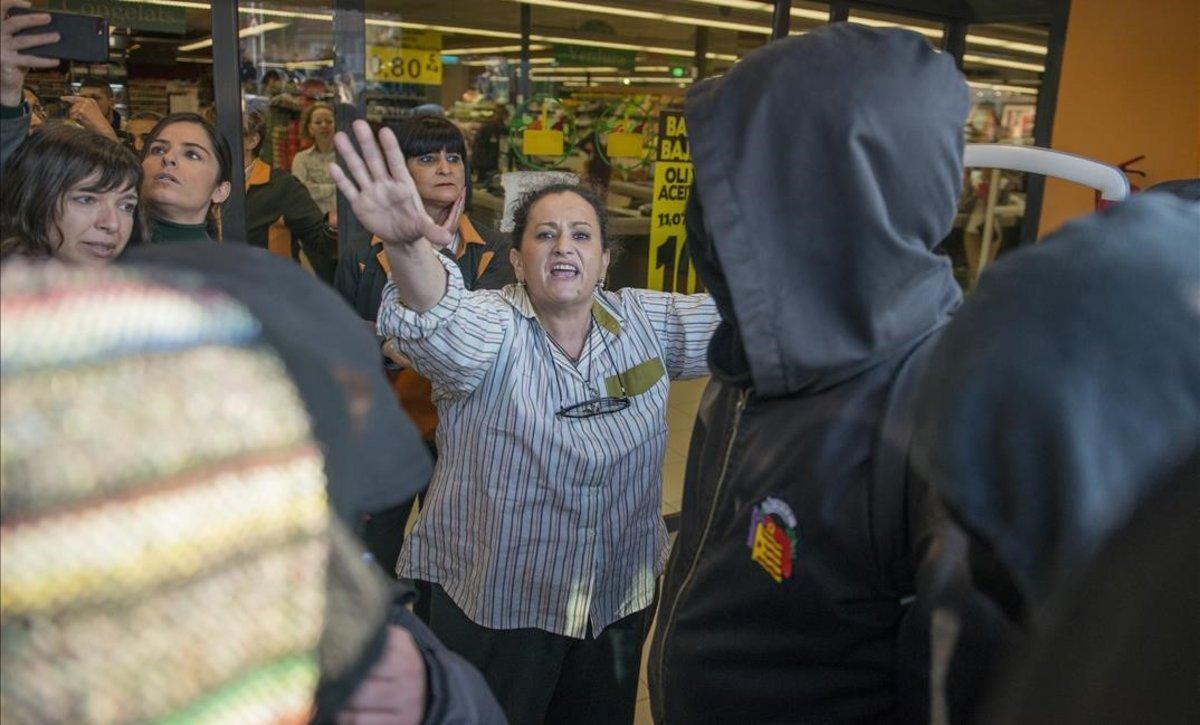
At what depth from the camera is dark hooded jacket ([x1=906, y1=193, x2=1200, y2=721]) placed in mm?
477

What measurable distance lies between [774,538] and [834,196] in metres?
0.38

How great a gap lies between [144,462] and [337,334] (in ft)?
0.54

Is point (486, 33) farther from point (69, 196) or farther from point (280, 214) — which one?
point (69, 196)

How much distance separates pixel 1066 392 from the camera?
50 centimetres

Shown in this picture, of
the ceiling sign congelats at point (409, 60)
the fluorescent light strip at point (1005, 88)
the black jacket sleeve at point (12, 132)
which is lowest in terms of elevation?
the black jacket sleeve at point (12, 132)

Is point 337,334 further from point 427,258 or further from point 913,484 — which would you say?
point 427,258

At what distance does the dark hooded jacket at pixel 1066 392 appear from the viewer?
18.8 inches

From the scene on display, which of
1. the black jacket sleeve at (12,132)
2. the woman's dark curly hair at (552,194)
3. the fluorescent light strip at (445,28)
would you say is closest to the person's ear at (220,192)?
the black jacket sleeve at (12,132)

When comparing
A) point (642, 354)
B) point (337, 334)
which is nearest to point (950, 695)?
point (337, 334)

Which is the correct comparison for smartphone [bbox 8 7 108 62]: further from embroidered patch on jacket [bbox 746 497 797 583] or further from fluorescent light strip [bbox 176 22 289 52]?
embroidered patch on jacket [bbox 746 497 797 583]

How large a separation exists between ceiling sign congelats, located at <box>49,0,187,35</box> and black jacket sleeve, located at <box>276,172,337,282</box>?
62 centimetres

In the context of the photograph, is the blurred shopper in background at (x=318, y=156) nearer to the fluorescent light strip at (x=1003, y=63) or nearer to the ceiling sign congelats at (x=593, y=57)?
the ceiling sign congelats at (x=593, y=57)

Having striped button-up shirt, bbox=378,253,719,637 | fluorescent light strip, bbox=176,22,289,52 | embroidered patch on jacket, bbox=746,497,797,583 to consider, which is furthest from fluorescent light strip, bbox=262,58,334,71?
embroidered patch on jacket, bbox=746,497,797,583

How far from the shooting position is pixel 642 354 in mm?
1900
